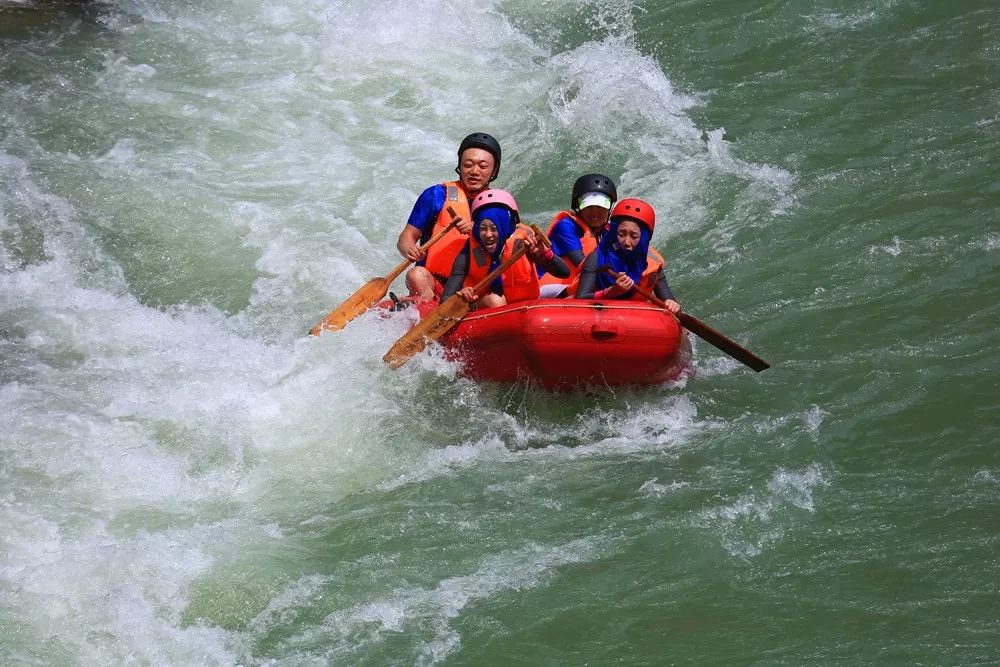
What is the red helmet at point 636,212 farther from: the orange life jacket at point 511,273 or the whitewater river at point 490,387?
the whitewater river at point 490,387

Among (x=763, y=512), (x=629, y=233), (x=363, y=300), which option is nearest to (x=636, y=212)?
(x=629, y=233)

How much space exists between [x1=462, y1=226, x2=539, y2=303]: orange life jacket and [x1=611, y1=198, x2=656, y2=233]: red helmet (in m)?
0.53

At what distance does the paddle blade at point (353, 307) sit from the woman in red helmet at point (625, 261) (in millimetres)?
1238

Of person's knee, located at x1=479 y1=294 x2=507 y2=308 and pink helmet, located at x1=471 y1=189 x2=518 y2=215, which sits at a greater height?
pink helmet, located at x1=471 y1=189 x2=518 y2=215

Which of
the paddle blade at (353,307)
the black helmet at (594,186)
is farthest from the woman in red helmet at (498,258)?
the paddle blade at (353,307)

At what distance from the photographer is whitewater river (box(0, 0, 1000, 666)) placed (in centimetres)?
476

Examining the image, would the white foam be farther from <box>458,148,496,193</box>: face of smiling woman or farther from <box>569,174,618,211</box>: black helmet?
<box>458,148,496,193</box>: face of smiling woman

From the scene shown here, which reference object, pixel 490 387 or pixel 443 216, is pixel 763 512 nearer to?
pixel 490 387

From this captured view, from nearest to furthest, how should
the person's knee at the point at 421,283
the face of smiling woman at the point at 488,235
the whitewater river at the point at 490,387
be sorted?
the whitewater river at the point at 490,387 → the face of smiling woman at the point at 488,235 → the person's knee at the point at 421,283

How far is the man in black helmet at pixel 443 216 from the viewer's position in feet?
23.4

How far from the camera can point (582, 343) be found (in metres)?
6.05

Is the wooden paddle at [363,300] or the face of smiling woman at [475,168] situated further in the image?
the face of smiling woman at [475,168]

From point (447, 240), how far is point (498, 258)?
535mm

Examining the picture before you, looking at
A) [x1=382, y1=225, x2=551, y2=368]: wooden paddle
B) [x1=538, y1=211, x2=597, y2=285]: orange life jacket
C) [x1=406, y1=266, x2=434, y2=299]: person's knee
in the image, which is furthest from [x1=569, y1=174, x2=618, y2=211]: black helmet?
[x1=406, y1=266, x2=434, y2=299]: person's knee
